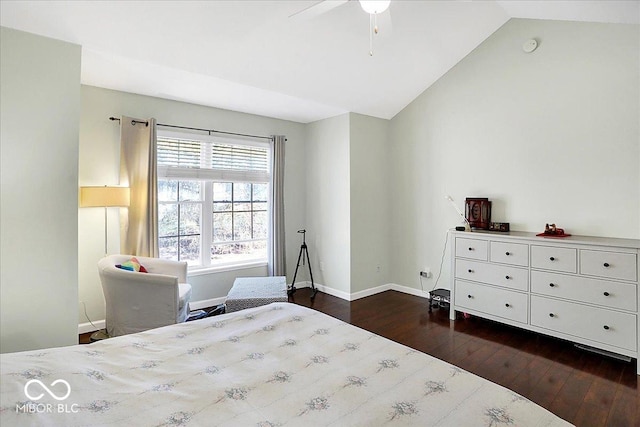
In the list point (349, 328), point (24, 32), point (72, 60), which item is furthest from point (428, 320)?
point (24, 32)

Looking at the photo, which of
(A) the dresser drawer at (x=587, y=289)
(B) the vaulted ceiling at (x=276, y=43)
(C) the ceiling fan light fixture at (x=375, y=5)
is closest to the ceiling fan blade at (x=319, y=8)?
(B) the vaulted ceiling at (x=276, y=43)

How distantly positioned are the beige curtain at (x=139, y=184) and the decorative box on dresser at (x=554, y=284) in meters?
3.40

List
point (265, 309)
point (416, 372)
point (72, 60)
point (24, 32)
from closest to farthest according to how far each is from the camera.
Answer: point (416, 372), point (265, 309), point (24, 32), point (72, 60)

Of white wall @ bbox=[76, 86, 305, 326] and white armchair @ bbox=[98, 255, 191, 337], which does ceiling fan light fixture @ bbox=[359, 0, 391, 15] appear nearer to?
white armchair @ bbox=[98, 255, 191, 337]

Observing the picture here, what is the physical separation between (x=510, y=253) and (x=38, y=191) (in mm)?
4150

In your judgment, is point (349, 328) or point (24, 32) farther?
point (24, 32)

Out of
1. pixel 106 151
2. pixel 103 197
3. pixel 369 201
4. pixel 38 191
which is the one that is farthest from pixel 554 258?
pixel 106 151

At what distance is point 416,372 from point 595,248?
2490 mm

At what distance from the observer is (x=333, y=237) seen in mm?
4793

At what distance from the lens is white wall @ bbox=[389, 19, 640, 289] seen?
3.14 meters

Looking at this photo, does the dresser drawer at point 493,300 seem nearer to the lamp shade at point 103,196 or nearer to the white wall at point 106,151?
the white wall at point 106,151

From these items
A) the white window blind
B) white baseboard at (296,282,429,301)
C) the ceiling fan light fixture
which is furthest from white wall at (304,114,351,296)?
the ceiling fan light fixture

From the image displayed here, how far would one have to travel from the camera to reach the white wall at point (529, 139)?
3143mm

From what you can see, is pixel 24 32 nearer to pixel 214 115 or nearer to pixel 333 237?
pixel 214 115
